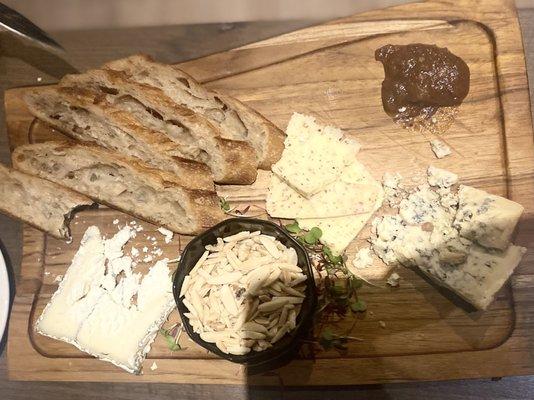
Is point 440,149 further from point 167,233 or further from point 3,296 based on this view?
point 3,296

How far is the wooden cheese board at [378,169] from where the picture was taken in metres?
2.14

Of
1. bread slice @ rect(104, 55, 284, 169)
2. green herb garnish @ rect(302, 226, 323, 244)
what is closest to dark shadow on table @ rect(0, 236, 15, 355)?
bread slice @ rect(104, 55, 284, 169)

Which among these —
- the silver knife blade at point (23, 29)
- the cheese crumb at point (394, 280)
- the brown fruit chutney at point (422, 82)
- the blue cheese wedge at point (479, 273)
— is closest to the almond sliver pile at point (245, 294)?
the cheese crumb at point (394, 280)

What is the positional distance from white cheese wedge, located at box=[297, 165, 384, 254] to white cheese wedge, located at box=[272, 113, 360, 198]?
148 millimetres

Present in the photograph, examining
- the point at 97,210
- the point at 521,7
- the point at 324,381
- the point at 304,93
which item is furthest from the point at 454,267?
the point at 97,210

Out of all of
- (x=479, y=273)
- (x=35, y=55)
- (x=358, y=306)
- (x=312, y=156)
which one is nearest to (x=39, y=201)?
(x=35, y=55)

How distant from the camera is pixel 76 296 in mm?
2271

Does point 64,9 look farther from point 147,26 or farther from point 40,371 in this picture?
point 40,371

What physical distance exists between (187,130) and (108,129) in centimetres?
38

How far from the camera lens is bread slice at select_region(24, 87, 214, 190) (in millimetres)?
2250

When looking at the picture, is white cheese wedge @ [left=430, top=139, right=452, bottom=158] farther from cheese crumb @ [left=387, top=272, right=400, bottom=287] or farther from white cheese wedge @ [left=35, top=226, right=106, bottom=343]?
white cheese wedge @ [left=35, top=226, right=106, bottom=343]

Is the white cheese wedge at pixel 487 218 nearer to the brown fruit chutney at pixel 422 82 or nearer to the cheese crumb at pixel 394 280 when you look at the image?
the cheese crumb at pixel 394 280

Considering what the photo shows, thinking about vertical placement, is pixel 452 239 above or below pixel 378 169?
below

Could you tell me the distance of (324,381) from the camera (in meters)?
2.18
